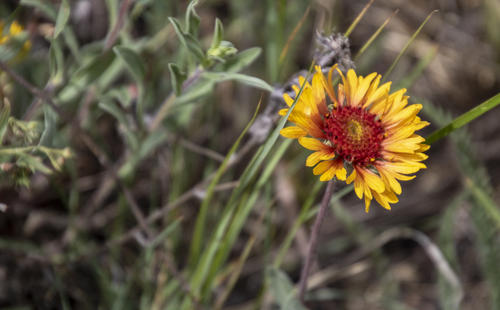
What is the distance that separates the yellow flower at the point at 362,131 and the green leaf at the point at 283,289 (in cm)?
51

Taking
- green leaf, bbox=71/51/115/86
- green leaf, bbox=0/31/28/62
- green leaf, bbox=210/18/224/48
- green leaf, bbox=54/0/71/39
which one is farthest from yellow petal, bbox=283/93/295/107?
green leaf, bbox=0/31/28/62

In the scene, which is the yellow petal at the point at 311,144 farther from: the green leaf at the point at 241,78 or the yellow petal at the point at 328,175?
the green leaf at the point at 241,78

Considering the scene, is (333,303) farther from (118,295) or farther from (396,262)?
(118,295)

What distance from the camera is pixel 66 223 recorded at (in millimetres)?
2604

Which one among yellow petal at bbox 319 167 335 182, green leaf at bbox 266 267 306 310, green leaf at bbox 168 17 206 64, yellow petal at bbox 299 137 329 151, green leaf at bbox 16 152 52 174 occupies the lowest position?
green leaf at bbox 266 267 306 310

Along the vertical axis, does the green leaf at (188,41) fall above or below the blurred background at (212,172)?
above

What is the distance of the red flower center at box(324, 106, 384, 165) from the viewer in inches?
63.6

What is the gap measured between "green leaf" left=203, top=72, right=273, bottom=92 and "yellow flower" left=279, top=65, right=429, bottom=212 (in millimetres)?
112

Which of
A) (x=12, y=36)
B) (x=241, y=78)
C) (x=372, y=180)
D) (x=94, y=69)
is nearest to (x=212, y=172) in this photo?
(x=94, y=69)

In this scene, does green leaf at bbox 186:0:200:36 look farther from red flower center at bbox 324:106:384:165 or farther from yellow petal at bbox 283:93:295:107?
red flower center at bbox 324:106:384:165

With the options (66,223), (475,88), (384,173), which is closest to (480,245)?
(384,173)

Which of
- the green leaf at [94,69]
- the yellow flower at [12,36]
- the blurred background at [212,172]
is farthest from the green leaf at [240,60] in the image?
the yellow flower at [12,36]

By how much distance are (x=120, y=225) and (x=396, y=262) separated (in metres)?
1.97

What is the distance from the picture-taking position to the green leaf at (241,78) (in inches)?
63.6
